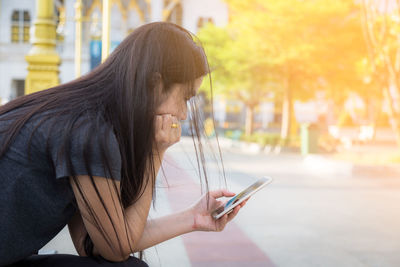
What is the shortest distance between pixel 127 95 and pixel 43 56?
5340 mm

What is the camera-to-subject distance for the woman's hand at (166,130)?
188 centimetres

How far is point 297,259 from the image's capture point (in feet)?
14.4

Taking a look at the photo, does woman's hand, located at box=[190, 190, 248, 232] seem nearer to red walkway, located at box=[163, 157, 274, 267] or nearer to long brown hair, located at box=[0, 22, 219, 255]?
long brown hair, located at box=[0, 22, 219, 255]

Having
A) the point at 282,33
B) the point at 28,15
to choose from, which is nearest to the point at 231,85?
the point at 282,33

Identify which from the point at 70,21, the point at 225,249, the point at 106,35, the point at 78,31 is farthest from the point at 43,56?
the point at 70,21

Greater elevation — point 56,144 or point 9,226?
point 56,144

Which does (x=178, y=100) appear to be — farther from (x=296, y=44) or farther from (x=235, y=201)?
(x=296, y=44)

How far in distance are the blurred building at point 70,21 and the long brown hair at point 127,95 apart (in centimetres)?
3730

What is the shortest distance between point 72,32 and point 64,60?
2066mm

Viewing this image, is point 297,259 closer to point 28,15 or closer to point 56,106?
point 56,106

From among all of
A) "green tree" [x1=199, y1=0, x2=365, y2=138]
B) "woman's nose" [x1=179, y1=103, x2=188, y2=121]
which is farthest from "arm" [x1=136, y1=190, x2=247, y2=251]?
"green tree" [x1=199, y1=0, x2=365, y2=138]

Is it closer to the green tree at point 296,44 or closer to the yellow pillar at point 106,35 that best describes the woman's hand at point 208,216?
the yellow pillar at point 106,35

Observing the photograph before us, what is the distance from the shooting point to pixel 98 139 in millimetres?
1681

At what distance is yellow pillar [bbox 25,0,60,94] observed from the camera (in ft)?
22.2
